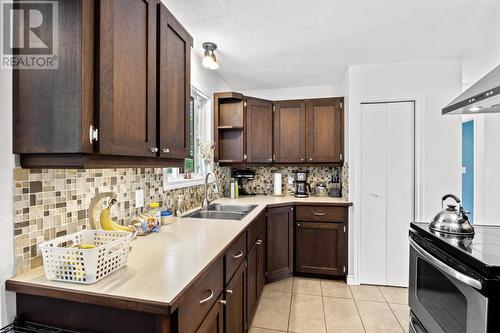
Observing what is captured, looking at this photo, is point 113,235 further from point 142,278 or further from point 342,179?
point 342,179

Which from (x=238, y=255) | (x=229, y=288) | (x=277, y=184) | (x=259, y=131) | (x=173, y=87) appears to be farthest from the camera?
(x=277, y=184)

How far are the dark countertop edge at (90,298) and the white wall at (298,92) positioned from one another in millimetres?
3468

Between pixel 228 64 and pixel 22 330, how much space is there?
2.75 meters

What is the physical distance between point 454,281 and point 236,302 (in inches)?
46.7

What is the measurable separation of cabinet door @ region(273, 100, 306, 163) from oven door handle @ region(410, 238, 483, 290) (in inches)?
81.3

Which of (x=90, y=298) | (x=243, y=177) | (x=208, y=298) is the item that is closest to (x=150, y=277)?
(x=90, y=298)

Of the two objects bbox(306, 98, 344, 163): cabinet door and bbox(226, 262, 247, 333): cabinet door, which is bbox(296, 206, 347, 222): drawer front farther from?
bbox(226, 262, 247, 333): cabinet door

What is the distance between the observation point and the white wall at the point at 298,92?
3.73m

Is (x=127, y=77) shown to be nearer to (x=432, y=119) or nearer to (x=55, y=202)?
(x=55, y=202)

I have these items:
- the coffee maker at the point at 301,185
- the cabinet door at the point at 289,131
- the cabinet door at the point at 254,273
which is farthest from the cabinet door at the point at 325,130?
the cabinet door at the point at 254,273

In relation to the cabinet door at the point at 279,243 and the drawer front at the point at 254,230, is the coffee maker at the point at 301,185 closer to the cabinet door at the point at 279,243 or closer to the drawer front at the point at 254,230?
the cabinet door at the point at 279,243

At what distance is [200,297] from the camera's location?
111 cm

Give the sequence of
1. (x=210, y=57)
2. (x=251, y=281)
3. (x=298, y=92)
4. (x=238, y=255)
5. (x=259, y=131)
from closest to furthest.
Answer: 1. (x=238, y=255)
2. (x=251, y=281)
3. (x=210, y=57)
4. (x=259, y=131)
5. (x=298, y=92)

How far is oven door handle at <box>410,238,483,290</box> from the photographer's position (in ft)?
3.59
